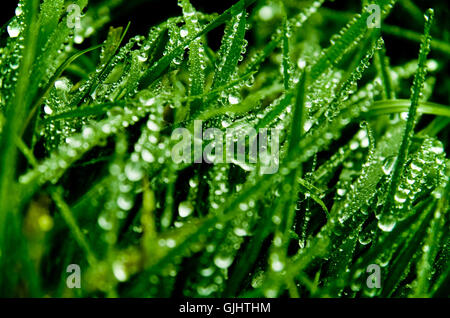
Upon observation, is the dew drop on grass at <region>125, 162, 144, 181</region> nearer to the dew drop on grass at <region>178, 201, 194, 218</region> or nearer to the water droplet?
the dew drop on grass at <region>178, 201, 194, 218</region>

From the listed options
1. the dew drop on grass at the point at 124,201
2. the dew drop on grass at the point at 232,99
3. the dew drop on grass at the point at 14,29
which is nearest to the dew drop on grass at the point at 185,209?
the dew drop on grass at the point at 124,201

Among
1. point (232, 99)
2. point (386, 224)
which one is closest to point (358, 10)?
point (232, 99)

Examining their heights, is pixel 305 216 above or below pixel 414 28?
below

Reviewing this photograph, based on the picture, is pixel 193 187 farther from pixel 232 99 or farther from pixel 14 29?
pixel 14 29

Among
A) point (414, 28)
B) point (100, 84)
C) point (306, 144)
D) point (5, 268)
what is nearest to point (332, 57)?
point (306, 144)

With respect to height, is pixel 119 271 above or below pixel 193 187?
below

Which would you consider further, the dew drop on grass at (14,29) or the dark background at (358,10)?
the dark background at (358,10)

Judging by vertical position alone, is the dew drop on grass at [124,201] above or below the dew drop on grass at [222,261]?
above

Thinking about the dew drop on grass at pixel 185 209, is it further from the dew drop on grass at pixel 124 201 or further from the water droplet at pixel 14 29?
the water droplet at pixel 14 29

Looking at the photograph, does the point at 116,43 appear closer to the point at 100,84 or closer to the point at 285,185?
the point at 100,84
